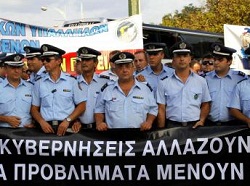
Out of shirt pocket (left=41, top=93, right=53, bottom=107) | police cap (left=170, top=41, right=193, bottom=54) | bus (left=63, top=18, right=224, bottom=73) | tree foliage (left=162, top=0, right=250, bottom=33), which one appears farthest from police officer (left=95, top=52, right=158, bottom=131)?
tree foliage (left=162, top=0, right=250, bottom=33)

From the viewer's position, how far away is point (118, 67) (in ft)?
19.2

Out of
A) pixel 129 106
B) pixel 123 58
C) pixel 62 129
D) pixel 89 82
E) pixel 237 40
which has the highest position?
pixel 237 40

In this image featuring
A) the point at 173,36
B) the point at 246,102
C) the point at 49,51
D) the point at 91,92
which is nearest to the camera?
the point at 246,102

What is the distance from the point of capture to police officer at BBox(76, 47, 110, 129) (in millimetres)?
6250

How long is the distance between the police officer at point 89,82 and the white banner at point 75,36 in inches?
130

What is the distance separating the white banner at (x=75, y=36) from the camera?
949cm

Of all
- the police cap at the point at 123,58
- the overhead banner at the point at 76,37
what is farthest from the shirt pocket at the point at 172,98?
the overhead banner at the point at 76,37

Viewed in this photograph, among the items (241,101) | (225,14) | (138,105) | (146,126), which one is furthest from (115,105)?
(225,14)

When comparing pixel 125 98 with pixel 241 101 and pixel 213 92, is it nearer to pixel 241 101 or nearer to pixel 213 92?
pixel 213 92

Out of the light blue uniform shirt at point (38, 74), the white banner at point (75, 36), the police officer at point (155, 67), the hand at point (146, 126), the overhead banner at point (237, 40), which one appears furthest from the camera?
the overhead banner at point (237, 40)

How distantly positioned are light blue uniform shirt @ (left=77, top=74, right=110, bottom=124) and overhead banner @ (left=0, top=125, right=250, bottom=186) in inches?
16.8

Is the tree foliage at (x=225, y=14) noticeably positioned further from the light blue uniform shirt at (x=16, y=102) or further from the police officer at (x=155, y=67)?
the light blue uniform shirt at (x=16, y=102)

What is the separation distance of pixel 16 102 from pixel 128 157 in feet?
4.45

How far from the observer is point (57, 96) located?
6.07m
